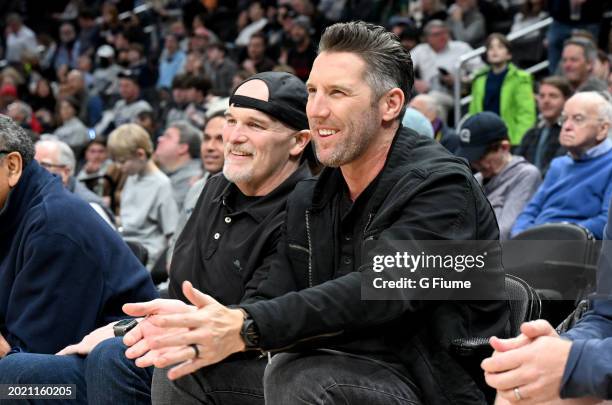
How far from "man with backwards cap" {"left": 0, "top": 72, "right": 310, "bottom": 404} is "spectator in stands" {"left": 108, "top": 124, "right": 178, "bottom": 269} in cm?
366

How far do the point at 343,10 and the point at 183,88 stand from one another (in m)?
3.28

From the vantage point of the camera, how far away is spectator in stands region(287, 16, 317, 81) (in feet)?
40.6

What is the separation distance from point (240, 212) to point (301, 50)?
9.37m

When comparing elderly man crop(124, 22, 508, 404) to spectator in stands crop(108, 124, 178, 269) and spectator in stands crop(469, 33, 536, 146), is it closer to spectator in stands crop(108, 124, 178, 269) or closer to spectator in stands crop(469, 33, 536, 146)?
spectator in stands crop(108, 124, 178, 269)

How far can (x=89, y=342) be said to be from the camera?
3.26 metres

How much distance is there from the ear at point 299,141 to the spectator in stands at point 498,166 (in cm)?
292

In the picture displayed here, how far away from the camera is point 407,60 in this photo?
2959mm

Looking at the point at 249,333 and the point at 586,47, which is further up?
the point at 586,47

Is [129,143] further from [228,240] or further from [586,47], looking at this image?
[228,240]

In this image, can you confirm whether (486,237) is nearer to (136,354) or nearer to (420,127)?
(136,354)

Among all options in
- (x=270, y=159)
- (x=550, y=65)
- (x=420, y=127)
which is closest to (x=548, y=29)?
(x=550, y=65)

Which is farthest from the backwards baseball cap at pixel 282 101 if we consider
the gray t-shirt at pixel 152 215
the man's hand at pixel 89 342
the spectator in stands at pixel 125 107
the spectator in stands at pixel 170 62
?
the spectator in stands at pixel 170 62

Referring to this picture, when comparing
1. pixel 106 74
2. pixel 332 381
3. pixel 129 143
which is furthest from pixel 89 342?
pixel 106 74

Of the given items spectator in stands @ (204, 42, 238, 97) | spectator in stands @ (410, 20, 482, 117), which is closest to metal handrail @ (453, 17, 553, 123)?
spectator in stands @ (410, 20, 482, 117)
